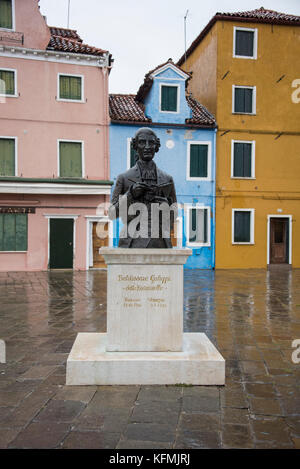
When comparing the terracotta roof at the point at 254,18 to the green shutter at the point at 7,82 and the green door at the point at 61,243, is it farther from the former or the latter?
the green door at the point at 61,243

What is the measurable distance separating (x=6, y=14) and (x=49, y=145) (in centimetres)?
541

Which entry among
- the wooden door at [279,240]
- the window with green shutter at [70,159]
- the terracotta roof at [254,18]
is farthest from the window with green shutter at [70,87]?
the wooden door at [279,240]

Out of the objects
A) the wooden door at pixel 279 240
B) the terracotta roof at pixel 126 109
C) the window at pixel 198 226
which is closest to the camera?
the terracotta roof at pixel 126 109

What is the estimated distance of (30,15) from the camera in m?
16.2

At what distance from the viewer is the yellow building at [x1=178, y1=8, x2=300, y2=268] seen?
18.4 meters

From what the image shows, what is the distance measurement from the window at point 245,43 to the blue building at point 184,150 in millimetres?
2783

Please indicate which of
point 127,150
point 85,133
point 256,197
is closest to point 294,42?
point 256,197

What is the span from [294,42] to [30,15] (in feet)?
39.4

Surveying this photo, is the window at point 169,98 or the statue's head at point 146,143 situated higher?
the window at point 169,98

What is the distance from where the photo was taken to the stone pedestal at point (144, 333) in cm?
418

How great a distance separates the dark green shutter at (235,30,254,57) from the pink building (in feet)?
20.2

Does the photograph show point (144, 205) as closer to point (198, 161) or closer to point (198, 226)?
point (198, 226)

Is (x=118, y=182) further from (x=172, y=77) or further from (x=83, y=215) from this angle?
(x=172, y=77)

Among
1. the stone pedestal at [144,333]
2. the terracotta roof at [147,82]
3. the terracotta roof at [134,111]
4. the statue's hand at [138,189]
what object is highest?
the terracotta roof at [147,82]
